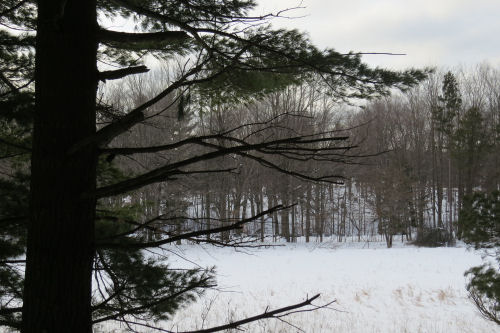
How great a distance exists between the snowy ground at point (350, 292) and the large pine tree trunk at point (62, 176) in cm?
230

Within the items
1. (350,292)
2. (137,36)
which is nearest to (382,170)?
(350,292)

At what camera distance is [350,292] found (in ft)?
38.5

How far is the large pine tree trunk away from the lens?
5.62ft

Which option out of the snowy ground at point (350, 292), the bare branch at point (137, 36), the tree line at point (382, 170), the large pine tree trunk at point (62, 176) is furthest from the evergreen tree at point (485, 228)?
the tree line at point (382, 170)

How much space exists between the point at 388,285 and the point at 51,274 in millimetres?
A: 12415

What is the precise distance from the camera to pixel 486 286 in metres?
6.39

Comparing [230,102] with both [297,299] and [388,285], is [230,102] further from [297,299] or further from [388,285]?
[388,285]

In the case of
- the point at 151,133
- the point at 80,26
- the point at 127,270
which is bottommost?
the point at 127,270

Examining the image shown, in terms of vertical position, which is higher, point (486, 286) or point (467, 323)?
point (486, 286)

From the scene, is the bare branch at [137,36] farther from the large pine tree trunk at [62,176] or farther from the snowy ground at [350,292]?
the snowy ground at [350,292]

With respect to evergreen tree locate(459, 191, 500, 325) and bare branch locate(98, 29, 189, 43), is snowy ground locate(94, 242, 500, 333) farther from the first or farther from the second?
bare branch locate(98, 29, 189, 43)

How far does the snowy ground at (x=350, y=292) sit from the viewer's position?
8.43 m

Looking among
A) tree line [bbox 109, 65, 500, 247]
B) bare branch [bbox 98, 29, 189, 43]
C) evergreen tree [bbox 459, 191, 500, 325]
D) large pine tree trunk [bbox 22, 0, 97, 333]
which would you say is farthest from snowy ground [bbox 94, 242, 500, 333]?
tree line [bbox 109, 65, 500, 247]

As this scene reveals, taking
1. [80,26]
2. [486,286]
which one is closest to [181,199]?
[486,286]
